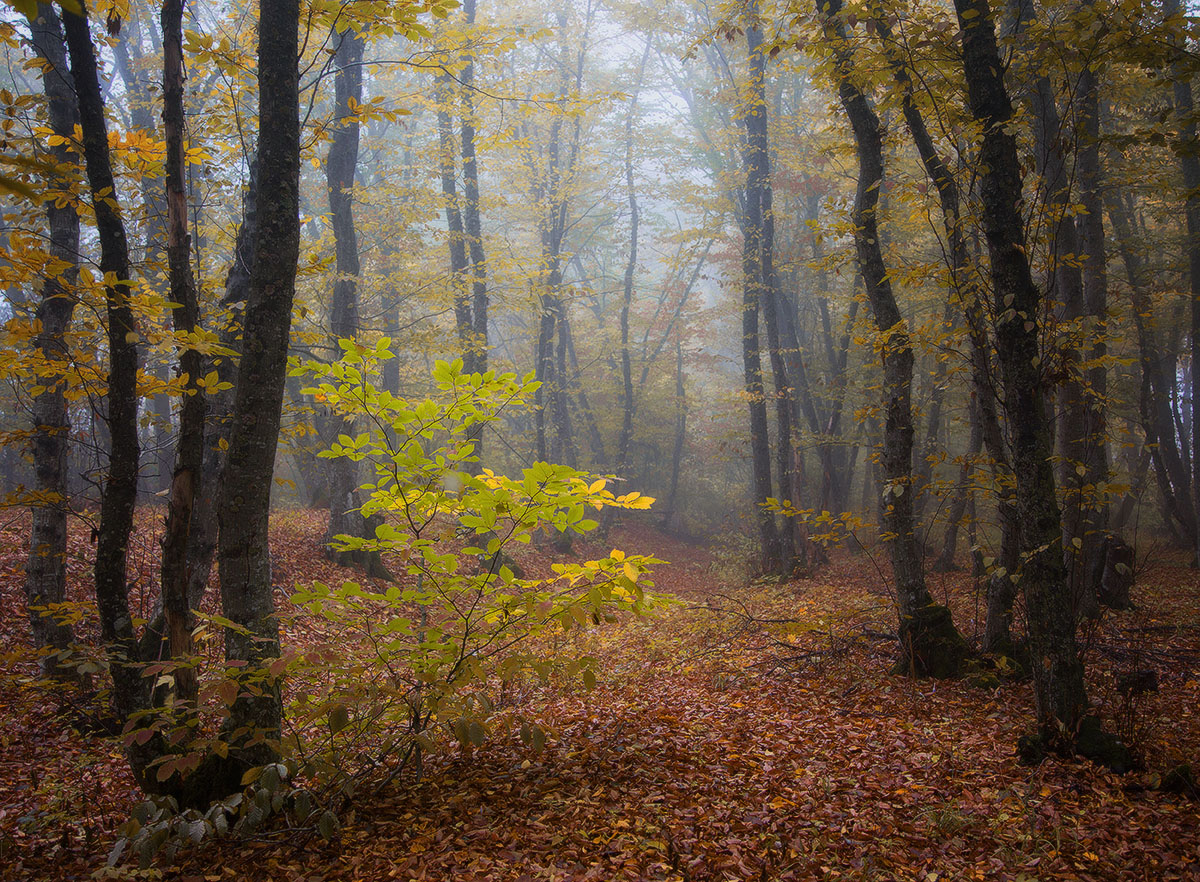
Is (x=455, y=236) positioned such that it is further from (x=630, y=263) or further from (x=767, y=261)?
(x=630, y=263)

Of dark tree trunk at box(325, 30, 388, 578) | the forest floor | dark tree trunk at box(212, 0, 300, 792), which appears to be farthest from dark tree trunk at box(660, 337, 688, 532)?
dark tree trunk at box(212, 0, 300, 792)

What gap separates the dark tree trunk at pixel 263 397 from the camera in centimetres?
304

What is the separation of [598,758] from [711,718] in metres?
1.17

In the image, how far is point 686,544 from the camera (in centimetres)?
2239

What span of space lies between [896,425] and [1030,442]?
190 centimetres

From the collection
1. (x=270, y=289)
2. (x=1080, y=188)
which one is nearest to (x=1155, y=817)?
(x=270, y=289)

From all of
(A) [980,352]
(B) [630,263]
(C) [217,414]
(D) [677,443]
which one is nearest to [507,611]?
(A) [980,352]

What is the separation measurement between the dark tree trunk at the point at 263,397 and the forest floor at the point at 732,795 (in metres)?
0.63

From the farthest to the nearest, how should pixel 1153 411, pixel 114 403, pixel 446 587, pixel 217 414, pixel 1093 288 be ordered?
pixel 1153 411
pixel 1093 288
pixel 217 414
pixel 114 403
pixel 446 587

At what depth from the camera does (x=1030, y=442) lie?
3625mm

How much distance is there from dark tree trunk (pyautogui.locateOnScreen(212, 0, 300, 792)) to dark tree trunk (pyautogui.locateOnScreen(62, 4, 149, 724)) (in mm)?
502

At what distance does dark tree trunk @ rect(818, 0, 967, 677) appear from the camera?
5289 millimetres

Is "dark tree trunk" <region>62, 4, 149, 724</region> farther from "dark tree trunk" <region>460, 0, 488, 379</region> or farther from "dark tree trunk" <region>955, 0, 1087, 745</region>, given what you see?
"dark tree trunk" <region>460, 0, 488, 379</region>

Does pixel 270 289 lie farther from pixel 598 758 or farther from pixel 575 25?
pixel 575 25
